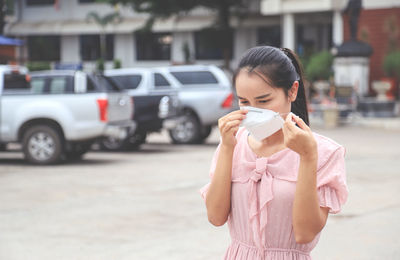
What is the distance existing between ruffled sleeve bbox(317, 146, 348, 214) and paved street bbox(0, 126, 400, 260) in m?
3.53

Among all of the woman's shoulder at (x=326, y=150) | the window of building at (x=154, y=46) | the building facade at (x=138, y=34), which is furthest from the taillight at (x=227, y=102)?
the window of building at (x=154, y=46)

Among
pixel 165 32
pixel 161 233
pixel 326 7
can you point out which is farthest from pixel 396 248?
pixel 165 32

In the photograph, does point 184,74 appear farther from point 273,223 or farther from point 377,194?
point 273,223

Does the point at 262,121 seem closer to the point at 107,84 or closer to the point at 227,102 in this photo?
the point at 107,84

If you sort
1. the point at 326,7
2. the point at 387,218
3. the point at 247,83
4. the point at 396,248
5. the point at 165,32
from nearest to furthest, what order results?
the point at 247,83 → the point at 396,248 → the point at 387,218 → the point at 326,7 → the point at 165,32

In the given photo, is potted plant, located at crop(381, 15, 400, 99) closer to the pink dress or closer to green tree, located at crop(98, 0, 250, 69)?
green tree, located at crop(98, 0, 250, 69)

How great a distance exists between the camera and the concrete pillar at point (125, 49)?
48.2m

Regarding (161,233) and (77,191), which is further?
(77,191)

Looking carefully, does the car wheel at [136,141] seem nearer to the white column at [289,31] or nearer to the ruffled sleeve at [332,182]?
the ruffled sleeve at [332,182]

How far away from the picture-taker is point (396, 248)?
6238 millimetres

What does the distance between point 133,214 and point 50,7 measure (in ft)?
144

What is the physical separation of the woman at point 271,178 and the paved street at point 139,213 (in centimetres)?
338

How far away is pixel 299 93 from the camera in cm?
285

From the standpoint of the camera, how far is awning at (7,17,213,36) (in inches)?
1756
